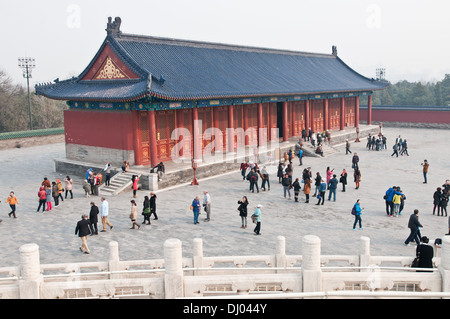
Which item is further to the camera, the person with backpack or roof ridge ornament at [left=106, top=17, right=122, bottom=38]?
roof ridge ornament at [left=106, top=17, right=122, bottom=38]

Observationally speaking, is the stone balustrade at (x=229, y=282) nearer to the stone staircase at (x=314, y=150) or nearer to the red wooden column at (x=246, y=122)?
the red wooden column at (x=246, y=122)

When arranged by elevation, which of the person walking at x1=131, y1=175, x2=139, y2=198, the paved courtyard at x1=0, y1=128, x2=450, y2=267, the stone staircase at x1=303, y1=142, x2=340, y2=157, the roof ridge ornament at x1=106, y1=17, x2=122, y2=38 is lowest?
the paved courtyard at x1=0, y1=128, x2=450, y2=267

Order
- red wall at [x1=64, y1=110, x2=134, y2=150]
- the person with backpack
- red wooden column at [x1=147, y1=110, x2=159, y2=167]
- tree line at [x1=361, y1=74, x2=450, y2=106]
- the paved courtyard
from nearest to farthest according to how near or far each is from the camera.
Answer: the paved courtyard < the person with backpack < red wooden column at [x1=147, y1=110, x2=159, y2=167] < red wall at [x1=64, y1=110, x2=134, y2=150] < tree line at [x1=361, y1=74, x2=450, y2=106]

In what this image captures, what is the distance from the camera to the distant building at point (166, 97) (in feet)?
80.5

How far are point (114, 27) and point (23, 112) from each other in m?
33.8

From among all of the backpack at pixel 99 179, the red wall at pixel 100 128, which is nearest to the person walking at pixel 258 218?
the backpack at pixel 99 179

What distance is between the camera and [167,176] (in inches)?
912

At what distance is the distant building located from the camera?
80.5 feet

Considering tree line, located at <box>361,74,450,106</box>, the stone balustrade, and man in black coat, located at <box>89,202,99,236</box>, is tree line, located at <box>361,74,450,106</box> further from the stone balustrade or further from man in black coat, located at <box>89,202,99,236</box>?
the stone balustrade

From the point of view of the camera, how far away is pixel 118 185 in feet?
74.4

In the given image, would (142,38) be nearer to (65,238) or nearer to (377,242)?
(65,238)

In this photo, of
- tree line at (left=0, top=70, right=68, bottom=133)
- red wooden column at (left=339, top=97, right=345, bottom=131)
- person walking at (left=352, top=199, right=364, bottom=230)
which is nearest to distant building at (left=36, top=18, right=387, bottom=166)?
red wooden column at (left=339, top=97, right=345, bottom=131)

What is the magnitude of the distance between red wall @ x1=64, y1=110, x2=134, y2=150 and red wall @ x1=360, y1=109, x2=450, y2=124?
37814mm

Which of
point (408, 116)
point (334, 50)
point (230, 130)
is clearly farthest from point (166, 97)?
point (408, 116)
